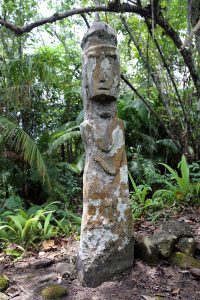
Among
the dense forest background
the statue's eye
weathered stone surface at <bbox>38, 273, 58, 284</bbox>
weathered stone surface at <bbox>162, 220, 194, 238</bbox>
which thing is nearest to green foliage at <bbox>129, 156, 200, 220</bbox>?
the dense forest background

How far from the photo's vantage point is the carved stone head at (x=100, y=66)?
2.88 m

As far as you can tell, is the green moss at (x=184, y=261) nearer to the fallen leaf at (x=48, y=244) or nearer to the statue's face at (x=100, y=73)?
the fallen leaf at (x=48, y=244)

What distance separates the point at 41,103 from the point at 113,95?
5941mm

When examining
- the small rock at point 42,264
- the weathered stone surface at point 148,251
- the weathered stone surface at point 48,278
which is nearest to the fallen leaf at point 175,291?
the weathered stone surface at point 148,251

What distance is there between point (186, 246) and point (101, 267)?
2.80ft

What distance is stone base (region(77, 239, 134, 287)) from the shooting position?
271cm

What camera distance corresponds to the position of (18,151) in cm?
708

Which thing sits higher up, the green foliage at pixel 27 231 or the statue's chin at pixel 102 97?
the statue's chin at pixel 102 97

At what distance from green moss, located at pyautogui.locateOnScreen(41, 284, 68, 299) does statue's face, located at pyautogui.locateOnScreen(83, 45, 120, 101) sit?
5.42 feet

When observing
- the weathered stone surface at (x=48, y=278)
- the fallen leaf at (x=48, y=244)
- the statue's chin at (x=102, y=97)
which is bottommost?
the weathered stone surface at (x=48, y=278)

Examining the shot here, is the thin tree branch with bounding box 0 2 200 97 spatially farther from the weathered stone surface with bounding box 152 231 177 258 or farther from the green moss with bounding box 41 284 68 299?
the green moss with bounding box 41 284 68 299

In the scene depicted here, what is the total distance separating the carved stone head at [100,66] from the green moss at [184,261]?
5.13ft

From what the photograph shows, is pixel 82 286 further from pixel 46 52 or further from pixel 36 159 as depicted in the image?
pixel 46 52

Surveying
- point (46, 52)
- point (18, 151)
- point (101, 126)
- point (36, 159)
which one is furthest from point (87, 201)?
point (46, 52)
